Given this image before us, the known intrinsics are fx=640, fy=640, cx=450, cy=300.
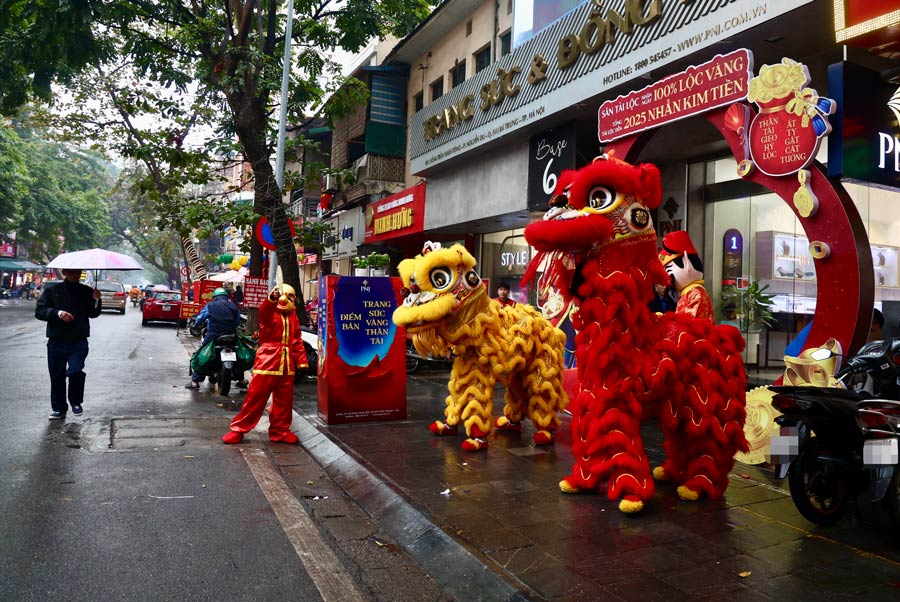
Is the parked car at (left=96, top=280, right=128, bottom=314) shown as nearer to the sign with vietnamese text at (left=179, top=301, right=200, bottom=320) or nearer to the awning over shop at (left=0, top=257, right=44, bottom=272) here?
the sign with vietnamese text at (left=179, top=301, right=200, bottom=320)

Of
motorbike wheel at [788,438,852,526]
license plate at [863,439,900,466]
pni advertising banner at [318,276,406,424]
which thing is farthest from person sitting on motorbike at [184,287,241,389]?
license plate at [863,439,900,466]

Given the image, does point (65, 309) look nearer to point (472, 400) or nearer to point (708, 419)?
point (472, 400)

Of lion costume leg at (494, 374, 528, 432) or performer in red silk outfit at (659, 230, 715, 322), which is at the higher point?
performer in red silk outfit at (659, 230, 715, 322)

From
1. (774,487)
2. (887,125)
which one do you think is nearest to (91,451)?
(774,487)

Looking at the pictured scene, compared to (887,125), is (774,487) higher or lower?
lower

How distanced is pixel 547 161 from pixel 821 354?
6.58m

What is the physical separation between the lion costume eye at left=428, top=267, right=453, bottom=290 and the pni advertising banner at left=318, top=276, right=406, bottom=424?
1440mm

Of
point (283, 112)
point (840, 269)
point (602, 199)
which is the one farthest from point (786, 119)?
point (283, 112)

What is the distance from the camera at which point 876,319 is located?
5.96 meters

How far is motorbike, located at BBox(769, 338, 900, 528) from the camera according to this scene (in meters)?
3.78

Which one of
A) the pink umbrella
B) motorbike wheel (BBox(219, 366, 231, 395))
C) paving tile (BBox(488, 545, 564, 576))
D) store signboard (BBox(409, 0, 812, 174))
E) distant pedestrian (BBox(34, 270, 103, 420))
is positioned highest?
store signboard (BBox(409, 0, 812, 174))

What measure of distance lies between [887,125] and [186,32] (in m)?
11.3

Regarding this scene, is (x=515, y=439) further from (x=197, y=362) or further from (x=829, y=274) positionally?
(x=197, y=362)

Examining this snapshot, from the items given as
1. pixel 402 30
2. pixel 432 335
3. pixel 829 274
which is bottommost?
pixel 432 335
